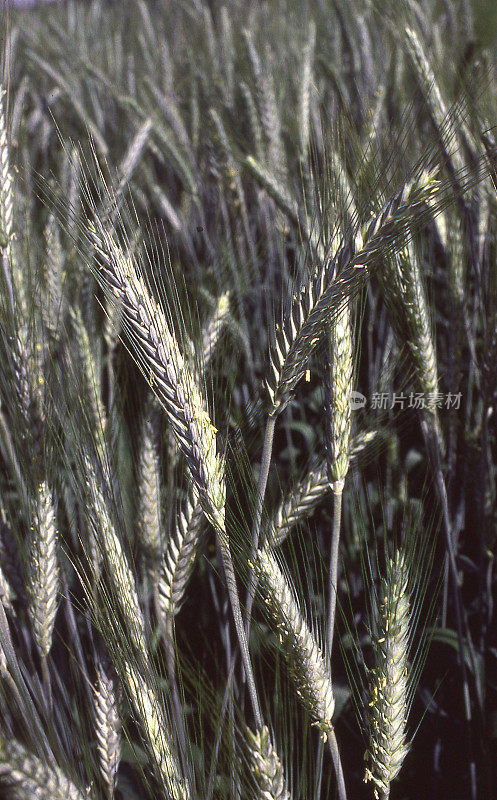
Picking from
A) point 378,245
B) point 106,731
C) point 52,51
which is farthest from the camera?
point 52,51

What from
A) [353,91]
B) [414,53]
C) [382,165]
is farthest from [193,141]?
[382,165]

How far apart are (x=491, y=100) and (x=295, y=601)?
1.00 m

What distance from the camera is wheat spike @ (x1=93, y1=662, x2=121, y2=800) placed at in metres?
0.72

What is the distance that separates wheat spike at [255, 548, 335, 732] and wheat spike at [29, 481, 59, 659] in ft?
0.97

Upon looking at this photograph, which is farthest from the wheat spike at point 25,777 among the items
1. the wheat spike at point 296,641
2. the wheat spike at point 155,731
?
the wheat spike at point 296,641

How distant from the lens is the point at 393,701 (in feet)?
2.14

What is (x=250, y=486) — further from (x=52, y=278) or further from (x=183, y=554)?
(x=52, y=278)

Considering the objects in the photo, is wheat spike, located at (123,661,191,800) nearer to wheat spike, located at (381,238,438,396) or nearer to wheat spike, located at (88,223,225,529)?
wheat spike, located at (88,223,225,529)

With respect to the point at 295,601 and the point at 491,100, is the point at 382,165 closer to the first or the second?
the point at 295,601

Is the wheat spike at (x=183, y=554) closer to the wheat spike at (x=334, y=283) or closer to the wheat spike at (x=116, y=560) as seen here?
the wheat spike at (x=116, y=560)

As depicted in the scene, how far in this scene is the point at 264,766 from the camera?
0.60 metres

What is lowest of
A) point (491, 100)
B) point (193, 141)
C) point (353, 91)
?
point (491, 100)

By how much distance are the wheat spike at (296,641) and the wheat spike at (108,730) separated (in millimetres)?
234

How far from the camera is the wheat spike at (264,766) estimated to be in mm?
604
